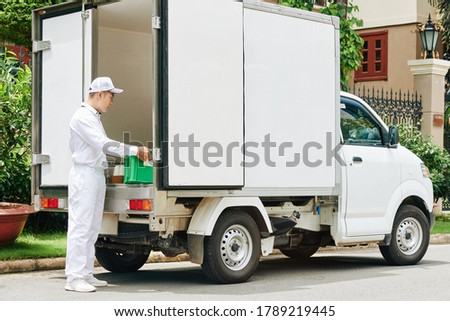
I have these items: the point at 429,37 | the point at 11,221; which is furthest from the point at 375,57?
the point at 11,221

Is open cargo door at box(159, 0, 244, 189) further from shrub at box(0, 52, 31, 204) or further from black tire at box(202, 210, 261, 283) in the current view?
shrub at box(0, 52, 31, 204)

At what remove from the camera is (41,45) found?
32.4 ft

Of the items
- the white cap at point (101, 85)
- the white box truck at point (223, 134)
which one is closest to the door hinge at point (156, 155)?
the white box truck at point (223, 134)

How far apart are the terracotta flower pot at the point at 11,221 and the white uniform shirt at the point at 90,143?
2.32 metres

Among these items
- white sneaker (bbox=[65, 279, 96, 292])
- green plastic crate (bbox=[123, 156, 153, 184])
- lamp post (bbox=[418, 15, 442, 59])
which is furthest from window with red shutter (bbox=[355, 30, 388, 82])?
white sneaker (bbox=[65, 279, 96, 292])

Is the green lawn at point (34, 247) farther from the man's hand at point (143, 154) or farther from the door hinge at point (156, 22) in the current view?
the door hinge at point (156, 22)

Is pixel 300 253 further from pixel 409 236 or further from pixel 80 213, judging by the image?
pixel 80 213

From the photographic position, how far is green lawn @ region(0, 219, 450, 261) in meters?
10.7

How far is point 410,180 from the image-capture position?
36.9ft

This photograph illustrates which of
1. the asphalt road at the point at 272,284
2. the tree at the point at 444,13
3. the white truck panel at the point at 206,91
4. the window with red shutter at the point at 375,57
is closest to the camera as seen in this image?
the asphalt road at the point at 272,284

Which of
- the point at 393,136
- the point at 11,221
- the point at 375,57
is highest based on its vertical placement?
the point at 375,57

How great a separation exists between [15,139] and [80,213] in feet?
15.9

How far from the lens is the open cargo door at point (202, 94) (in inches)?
337

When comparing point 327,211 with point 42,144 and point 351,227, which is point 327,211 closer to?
point 351,227
